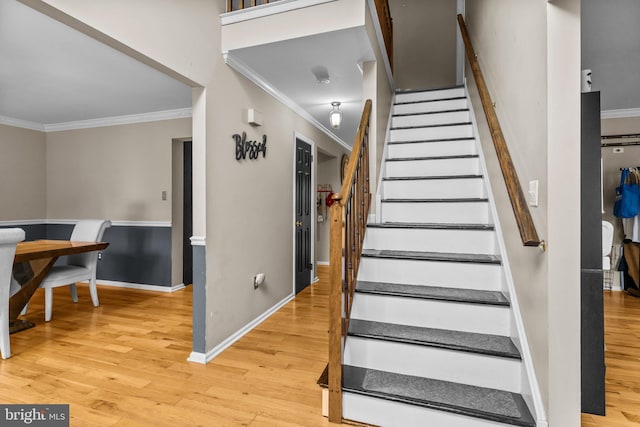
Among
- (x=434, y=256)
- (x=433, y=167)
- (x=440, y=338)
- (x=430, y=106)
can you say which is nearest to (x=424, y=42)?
(x=430, y=106)

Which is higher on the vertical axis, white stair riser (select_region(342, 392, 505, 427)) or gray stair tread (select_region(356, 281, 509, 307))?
gray stair tread (select_region(356, 281, 509, 307))

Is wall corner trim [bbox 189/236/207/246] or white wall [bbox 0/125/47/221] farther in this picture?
white wall [bbox 0/125/47/221]

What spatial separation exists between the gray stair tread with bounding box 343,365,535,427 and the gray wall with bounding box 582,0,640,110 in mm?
2804

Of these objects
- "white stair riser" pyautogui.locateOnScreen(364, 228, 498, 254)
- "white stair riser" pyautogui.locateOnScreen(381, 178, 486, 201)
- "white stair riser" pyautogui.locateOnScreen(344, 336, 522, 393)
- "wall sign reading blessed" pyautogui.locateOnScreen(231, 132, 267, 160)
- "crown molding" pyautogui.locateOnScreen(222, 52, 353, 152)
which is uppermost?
"crown molding" pyautogui.locateOnScreen(222, 52, 353, 152)

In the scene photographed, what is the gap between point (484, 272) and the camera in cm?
212

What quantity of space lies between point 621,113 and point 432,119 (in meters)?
3.28

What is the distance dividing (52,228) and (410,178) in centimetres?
527

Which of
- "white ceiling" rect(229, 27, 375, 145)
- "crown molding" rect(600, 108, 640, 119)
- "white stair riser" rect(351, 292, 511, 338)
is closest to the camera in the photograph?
"white stair riser" rect(351, 292, 511, 338)

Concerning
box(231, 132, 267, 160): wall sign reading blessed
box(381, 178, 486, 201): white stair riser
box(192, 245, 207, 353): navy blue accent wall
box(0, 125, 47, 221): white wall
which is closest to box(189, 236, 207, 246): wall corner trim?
box(192, 245, 207, 353): navy blue accent wall

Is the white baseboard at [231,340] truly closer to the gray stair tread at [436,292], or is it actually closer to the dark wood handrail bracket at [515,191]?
the gray stair tread at [436,292]

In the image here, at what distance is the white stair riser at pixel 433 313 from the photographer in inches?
74.7

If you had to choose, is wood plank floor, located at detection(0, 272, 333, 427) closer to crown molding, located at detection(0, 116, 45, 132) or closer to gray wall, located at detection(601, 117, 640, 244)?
crown molding, located at detection(0, 116, 45, 132)

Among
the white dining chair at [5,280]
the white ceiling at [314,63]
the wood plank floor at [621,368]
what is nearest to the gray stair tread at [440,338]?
the wood plank floor at [621,368]

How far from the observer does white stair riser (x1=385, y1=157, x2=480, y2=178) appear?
9.73 ft
